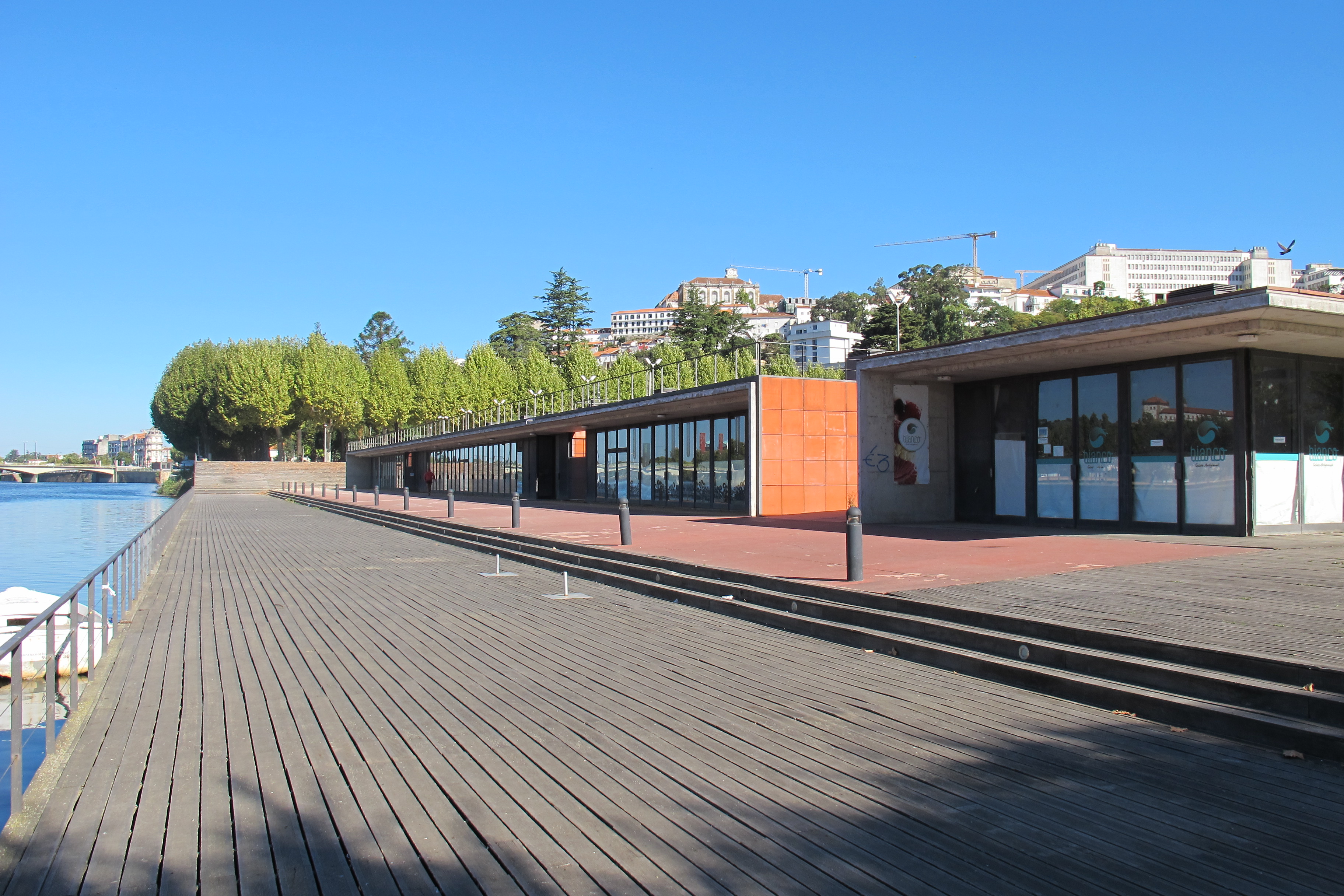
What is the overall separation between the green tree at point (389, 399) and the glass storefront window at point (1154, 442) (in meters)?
63.5

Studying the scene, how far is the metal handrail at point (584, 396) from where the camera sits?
91.6 feet

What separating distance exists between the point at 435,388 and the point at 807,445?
53351 mm

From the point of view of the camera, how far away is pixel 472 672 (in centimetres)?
686

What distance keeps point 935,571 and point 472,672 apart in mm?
4882

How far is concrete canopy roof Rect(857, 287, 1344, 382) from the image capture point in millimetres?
9773

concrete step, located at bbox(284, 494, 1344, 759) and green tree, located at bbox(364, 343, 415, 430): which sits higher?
green tree, located at bbox(364, 343, 415, 430)

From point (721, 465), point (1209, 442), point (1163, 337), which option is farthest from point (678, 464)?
point (1163, 337)

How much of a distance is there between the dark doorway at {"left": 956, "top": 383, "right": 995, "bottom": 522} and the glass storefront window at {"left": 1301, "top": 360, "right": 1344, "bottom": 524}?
463 cm

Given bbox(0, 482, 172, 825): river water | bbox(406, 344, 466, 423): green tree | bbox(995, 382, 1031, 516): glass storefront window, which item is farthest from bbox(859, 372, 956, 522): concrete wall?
bbox(406, 344, 466, 423): green tree

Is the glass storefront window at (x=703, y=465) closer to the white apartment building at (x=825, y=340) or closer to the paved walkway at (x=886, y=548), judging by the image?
the paved walkway at (x=886, y=548)

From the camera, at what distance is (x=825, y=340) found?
14375cm

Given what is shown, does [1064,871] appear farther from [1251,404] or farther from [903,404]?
[903,404]

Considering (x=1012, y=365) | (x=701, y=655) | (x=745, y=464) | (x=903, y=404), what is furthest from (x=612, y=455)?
→ (x=701, y=655)

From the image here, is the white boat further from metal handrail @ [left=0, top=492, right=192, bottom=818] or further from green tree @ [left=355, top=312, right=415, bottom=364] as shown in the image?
green tree @ [left=355, top=312, right=415, bottom=364]
